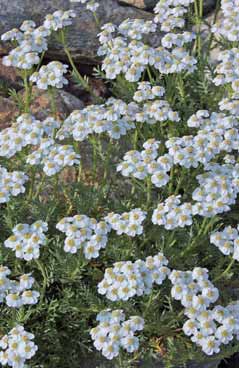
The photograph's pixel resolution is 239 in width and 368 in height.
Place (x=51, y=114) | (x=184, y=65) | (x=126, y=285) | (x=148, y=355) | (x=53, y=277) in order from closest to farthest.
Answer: (x=126, y=285)
(x=148, y=355)
(x=53, y=277)
(x=184, y=65)
(x=51, y=114)

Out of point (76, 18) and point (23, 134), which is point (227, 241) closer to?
point (23, 134)

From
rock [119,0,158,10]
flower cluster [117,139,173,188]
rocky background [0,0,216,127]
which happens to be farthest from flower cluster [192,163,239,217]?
rock [119,0,158,10]

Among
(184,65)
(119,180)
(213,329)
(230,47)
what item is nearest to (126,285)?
(213,329)

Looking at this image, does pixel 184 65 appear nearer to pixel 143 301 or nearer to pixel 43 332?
pixel 143 301

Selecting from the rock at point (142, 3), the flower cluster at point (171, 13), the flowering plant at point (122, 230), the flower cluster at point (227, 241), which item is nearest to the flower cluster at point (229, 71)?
the flowering plant at point (122, 230)

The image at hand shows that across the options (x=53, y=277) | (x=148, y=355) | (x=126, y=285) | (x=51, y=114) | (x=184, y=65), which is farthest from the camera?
(x=51, y=114)

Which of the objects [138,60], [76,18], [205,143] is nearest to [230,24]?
[138,60]

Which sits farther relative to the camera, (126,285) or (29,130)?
(29,130)

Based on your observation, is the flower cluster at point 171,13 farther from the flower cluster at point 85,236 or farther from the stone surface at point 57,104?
the flower cluster at point 85,236
